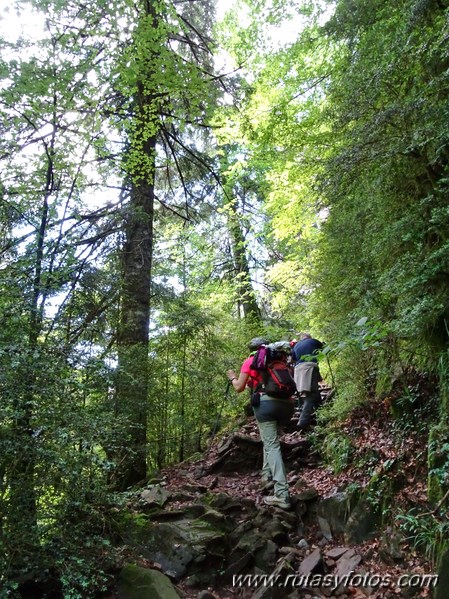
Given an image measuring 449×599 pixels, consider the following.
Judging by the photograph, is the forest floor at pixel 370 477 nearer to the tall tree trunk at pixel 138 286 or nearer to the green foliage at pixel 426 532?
the green foliage at pixel 426 532

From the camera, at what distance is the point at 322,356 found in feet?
14.8

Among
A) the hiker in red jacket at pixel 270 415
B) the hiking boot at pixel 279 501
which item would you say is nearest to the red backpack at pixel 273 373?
the hiker in red jacket at pixel 270 415

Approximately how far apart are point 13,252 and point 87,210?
2.53 m

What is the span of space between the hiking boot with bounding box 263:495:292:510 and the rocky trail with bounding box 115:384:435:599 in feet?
0.26

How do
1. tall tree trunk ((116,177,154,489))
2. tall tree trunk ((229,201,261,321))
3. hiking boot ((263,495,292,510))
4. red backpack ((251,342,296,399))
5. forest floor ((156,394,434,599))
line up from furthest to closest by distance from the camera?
1. tall tree trunk ((229,201,261,321))
2. tall tree trunk ((116,177,154,489))
3. red backpack ((251,342,296,399))
4. hiking boot ((263,495,292,510))
5. forest floor ((156,394,434,599))

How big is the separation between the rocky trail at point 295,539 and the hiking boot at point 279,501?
0.26ft

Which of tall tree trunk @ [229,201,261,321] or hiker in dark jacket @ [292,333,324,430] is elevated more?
tall tree trunk @ [229,201,261,321]

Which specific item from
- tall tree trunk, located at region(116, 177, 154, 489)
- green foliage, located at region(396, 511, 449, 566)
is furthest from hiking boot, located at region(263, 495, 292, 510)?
tall tree trunk, located at region(116, 177, 154, 489)

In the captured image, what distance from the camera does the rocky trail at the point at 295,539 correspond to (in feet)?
12.0

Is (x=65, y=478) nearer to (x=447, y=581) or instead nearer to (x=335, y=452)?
(x=447, y=581)

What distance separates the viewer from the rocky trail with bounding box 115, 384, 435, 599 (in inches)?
144

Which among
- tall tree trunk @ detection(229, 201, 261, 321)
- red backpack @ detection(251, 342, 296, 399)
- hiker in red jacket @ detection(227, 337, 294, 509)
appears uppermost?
tall tree trunk @ detection(229, 201, 261, 321)

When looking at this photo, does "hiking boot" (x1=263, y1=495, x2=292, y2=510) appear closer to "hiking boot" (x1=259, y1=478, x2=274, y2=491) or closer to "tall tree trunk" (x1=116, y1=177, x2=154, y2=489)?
"hiking boot" (x1=259, y1=478, x2=274, y2=491)

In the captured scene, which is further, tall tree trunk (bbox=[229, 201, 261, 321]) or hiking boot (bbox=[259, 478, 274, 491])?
tall tree trunk (bbox=[229, 201, 261, 321])
